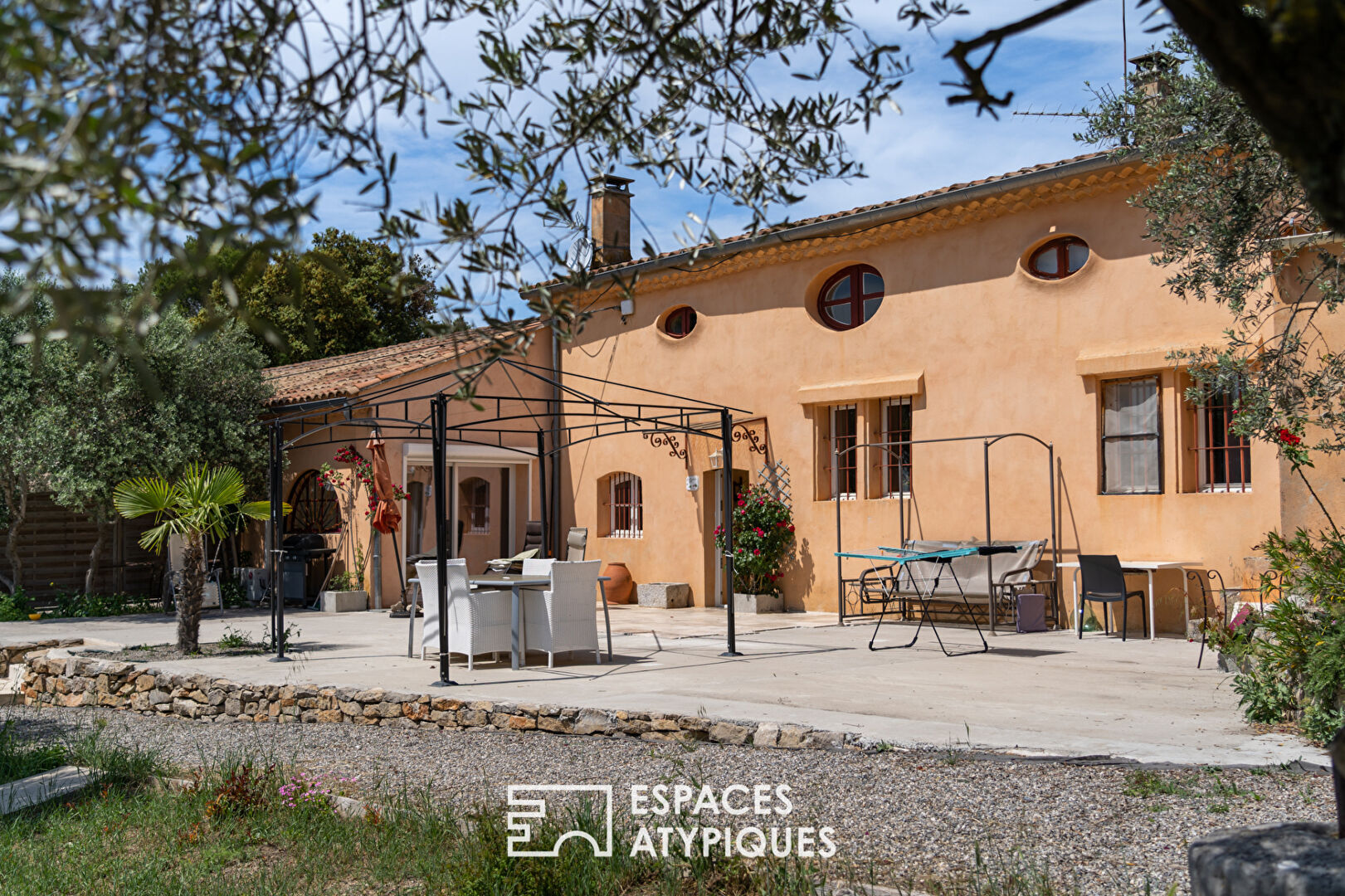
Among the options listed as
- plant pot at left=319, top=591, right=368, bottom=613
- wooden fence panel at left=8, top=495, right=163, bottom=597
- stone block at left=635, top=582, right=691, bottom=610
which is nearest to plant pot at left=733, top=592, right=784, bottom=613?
stone block at left=635, top=582, right=691, bottom=610

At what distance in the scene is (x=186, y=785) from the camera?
223 inches

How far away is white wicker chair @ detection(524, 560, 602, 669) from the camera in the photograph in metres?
8.82

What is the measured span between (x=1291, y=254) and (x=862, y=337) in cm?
652

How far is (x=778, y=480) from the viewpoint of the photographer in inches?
556

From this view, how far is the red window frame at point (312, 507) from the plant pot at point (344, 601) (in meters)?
1.20

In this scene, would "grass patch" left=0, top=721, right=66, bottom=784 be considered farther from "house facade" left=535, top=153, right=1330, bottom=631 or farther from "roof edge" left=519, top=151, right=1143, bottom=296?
"roof edge" left=519, top=151, right=1143, bottom=296

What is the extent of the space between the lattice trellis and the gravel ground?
7538mm

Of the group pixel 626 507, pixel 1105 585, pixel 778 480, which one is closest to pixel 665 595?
pixel 626 507

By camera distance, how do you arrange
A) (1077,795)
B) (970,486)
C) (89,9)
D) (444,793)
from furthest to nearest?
(970,486)
(444,793)
(1077,795)
(89,9)

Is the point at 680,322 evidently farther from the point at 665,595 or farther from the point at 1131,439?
the point at 1131,439

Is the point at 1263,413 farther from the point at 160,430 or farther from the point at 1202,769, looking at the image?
the point at 160,430

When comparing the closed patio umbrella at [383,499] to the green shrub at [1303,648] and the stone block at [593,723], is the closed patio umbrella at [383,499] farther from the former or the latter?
the green shrub at [1303,648]

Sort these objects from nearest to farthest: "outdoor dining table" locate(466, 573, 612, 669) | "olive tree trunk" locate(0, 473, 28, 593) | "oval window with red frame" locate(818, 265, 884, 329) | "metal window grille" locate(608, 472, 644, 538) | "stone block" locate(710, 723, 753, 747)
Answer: "stone block" locate(710, 723, 753, 747) < "outdoor dining table" locate(466, 573, 612, 669) < "oval window with red frame" locate(818, 265, 884, 329) < "olive tree trunk" locate(0, 473, 28, 593) < "metal window grille" locate(608, 472, 644, 538)

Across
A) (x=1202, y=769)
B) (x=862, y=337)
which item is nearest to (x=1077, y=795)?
(x=1202, y=769)
